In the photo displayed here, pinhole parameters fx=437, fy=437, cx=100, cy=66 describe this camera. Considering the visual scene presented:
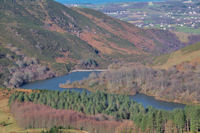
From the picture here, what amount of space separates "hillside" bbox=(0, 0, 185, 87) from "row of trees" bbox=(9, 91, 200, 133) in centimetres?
3676

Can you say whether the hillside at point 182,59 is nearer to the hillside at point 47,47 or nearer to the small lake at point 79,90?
the small lake at point 79,90

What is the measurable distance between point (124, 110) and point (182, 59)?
50.7 metres

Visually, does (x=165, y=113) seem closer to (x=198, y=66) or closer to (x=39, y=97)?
(x=39, y=97)

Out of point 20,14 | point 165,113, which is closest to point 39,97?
point 165,113

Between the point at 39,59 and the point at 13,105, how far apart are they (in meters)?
69.7

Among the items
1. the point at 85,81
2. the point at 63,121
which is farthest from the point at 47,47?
the point at 63,121

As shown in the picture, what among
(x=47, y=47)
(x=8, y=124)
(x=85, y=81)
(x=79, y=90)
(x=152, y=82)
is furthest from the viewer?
(x=47, y=47)

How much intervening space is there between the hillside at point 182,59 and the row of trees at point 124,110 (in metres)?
35.5

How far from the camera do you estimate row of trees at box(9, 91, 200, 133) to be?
2798 inches

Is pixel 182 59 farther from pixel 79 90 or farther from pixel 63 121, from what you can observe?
pixel 63 121

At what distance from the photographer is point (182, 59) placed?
130 metres

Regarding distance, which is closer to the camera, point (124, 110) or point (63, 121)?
point (63, 121)

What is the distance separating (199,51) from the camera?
131 m

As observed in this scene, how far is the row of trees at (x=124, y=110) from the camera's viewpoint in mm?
71062
